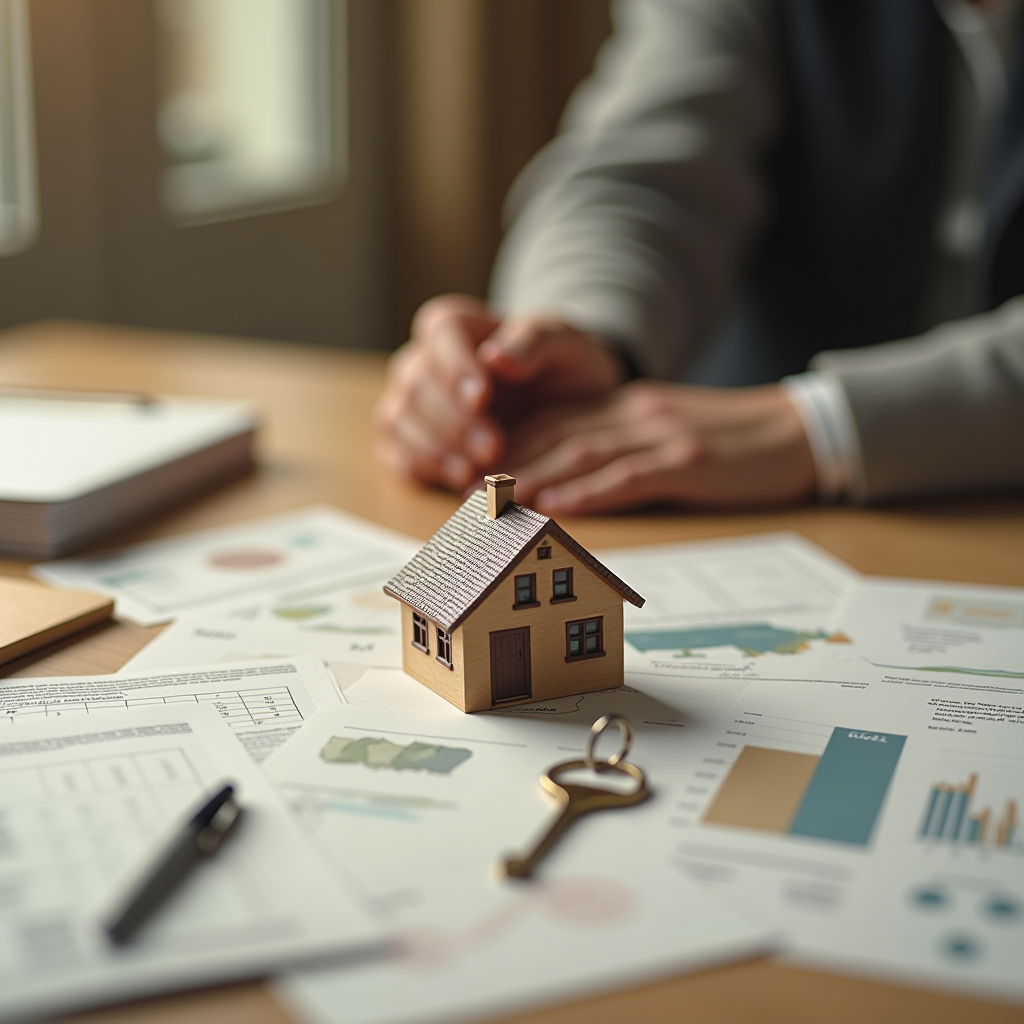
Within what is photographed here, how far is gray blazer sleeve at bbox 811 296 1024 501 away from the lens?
972 mm

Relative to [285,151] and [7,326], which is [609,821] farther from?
[285,151]

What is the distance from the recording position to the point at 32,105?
6.44 feet

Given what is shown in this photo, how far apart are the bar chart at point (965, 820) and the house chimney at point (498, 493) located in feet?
0.79

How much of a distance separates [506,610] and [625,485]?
1.31 feet

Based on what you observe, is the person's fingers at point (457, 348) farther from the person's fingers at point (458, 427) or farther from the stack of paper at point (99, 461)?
the stack of paper at point (99, 461)

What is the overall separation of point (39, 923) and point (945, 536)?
72cm

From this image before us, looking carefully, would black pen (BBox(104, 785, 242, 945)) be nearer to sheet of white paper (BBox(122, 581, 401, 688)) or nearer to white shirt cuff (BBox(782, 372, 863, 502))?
sheet of white paper (BBox(122, 581, 401, 688))

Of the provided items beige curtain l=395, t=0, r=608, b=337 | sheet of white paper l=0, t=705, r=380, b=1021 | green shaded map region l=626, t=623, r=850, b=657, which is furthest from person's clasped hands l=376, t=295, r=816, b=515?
beige curtain l=395, t=0, r=608, b=337

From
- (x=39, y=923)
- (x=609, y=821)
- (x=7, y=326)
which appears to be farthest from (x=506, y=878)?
(x=7, y=326)

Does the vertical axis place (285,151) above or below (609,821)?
above

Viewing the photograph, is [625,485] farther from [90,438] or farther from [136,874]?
[136,874]

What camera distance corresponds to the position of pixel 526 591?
578 millimetres

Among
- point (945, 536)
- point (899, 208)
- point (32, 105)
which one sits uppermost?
point (32, 105)

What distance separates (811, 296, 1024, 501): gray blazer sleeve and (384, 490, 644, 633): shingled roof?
0.45m
